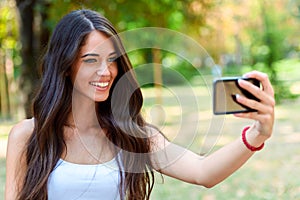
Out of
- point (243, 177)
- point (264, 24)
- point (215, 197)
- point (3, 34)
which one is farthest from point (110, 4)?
point (264, 24)

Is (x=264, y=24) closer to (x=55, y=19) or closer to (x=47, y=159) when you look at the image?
(x=55, y=19)

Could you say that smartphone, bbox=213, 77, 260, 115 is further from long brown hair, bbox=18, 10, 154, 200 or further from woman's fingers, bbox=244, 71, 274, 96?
long brown hair, bbox=18, 10, 154, 200

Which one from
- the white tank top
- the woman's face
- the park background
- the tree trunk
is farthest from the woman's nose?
the tree trunk

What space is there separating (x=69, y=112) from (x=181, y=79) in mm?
404

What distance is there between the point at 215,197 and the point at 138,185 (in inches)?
124

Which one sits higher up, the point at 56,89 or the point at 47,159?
the point at 56,89

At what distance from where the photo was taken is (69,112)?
73.9 inches

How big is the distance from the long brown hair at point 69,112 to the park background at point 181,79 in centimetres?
9

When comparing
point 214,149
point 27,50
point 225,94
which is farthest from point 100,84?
point 27,50

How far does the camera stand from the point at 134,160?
187 centimetres

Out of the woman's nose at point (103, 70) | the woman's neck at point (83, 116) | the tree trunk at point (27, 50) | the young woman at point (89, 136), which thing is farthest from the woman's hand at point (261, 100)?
the tree trunk at point (27, 50)

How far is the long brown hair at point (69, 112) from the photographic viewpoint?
176 centimetres

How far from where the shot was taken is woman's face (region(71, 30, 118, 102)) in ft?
5.62

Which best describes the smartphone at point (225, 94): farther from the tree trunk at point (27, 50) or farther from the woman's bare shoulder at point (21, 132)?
the tree trunk at point (27, 50)
